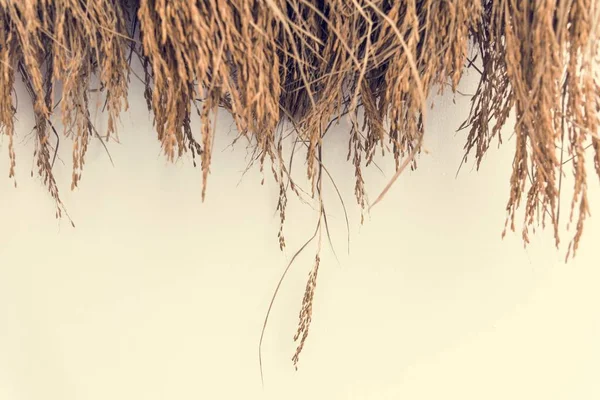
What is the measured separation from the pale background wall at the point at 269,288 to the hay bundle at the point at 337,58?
15cm

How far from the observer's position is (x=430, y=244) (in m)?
0.95

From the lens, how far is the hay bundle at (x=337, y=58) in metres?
0.61

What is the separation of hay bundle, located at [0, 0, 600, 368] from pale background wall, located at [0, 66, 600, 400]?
0.51 ft

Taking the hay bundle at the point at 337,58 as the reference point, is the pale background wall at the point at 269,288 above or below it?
below

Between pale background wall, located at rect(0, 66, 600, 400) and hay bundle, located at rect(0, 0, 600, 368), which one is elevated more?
hay bundle, located at rect(0, 0, 600, 368)

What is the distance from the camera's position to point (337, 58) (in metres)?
0.71

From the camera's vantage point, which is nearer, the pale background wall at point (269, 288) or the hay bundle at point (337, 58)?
the hay bundle at point (337, 58)

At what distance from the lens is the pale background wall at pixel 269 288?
36.8 inches

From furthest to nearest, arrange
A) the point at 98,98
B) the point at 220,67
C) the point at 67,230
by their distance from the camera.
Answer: the point at 67,230 → the point at 98,98 → the point at 220,67

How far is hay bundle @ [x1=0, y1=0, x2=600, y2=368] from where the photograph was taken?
0.61 metres

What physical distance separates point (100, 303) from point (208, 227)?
0.91 ft

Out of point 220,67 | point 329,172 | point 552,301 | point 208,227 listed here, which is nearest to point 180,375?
point 208,227

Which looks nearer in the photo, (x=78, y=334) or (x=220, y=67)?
(x=220, y=67)

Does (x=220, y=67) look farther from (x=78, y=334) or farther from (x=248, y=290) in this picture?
(x=78, y=334)
